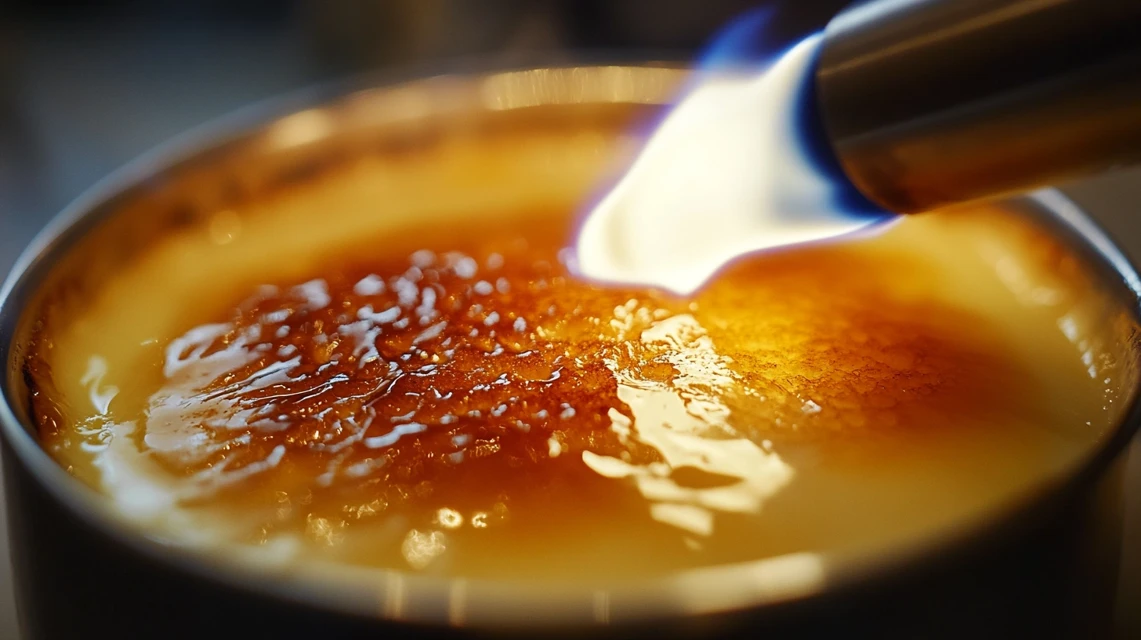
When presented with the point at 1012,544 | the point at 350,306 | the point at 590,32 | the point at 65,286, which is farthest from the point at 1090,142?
the point at 590,32

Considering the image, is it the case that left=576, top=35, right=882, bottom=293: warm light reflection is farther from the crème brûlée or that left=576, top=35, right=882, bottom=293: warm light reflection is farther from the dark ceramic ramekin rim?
the dark ceramic ramekin rim

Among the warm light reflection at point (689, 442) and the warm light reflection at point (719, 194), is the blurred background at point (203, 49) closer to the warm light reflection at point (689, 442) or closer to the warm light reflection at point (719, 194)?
the warm light reflection at point (719, 194)

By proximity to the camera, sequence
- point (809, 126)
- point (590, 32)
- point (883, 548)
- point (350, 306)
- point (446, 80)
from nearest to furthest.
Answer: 1. point (883, 548)
2. point (809, 126)
3. point (350, 306)
4. point (446, 80)
5. point (590, 32)

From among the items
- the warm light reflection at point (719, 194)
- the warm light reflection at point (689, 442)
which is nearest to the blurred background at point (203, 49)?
the warm light reflection at point (719, 194)

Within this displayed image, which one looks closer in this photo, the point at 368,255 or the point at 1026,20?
the point at 1026,20

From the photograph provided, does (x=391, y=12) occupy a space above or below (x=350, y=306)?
above

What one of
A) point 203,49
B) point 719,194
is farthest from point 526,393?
point 203,49

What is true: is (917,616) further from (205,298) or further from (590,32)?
(590,32)
